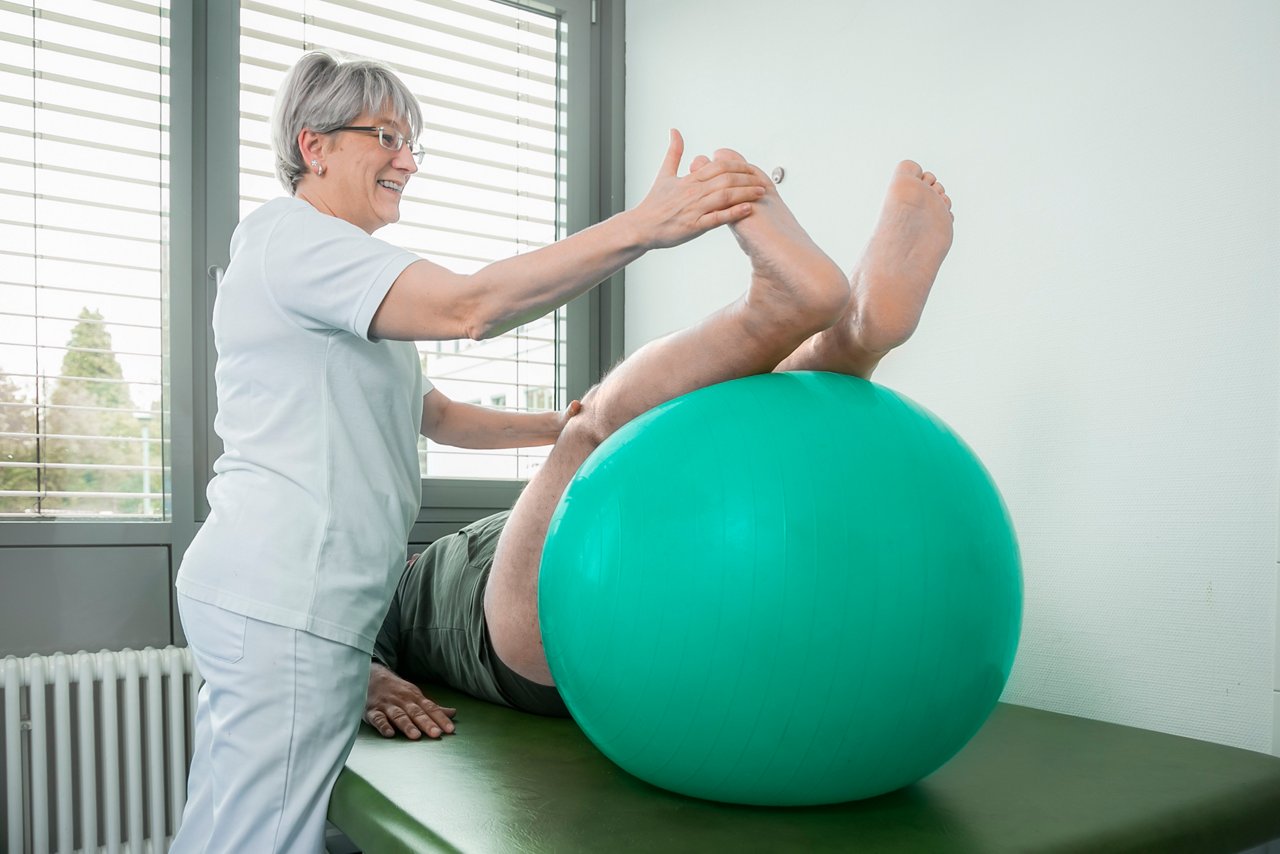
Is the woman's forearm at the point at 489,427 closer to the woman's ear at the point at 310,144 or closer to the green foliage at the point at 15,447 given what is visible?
the woman's ear at the point at 310,144

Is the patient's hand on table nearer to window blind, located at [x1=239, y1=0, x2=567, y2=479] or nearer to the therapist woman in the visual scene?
the therapist woman

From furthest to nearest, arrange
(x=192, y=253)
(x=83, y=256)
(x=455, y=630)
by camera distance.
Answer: (x=192, y=253) → (x=83, y=256) → (x=455, y=630)

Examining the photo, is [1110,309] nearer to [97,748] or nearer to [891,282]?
[891,282]

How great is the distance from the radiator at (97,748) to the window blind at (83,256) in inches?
14.4

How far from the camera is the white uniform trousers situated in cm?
121

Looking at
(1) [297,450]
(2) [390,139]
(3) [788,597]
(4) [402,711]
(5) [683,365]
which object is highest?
(2) [390,139]

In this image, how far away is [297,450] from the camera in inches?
49.9

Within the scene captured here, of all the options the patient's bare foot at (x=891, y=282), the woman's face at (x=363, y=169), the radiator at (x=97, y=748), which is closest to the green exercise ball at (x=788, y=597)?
the patient's bare foot at (x=891, y=282)

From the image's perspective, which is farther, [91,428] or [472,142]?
[472,142]

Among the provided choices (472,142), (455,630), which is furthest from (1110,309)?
(472,142)

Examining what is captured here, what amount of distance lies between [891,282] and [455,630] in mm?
957

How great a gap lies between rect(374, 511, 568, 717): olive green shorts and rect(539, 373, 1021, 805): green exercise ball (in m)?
0.54

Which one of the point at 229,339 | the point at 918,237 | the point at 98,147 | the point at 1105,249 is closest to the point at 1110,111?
the point at 1105,249

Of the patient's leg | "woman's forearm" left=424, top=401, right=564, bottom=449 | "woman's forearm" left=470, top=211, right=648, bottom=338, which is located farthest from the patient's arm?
"woman's forearm" left=470, top=211, right=648, bottom=338
